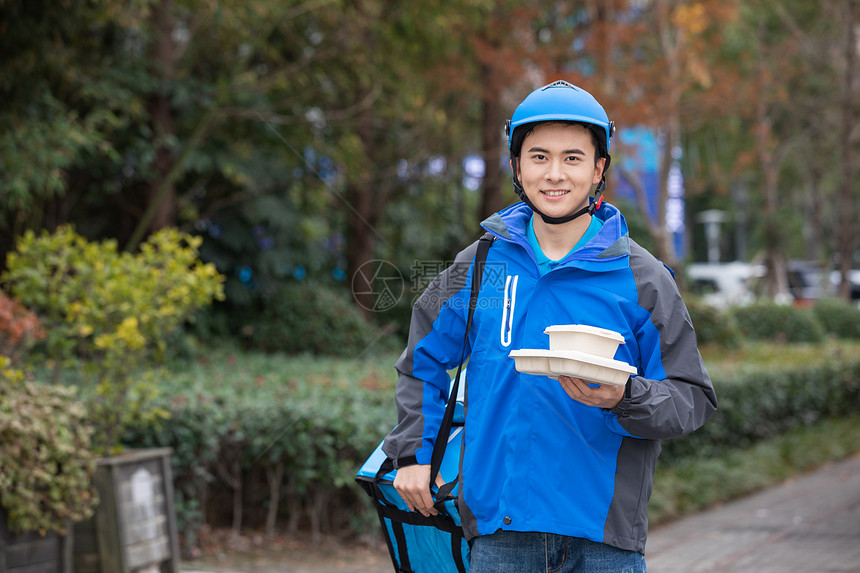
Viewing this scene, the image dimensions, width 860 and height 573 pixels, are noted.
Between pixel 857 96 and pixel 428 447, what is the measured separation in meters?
19.1

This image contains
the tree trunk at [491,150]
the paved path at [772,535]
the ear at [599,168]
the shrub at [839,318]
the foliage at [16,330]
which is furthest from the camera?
the shrub at [839,318]

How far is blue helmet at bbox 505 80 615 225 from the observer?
2.19 m

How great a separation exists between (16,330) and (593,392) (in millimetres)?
3468

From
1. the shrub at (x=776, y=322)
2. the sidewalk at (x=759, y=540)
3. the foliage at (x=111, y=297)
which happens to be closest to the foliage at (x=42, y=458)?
the foliage at (x=111, y=297)

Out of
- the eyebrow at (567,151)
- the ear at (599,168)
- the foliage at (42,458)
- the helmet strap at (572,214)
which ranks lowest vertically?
the foliage at (42,458)

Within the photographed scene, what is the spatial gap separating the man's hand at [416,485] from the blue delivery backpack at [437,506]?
19mm

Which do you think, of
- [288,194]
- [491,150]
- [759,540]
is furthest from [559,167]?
[491,150]

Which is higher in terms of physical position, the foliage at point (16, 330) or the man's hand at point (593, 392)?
the foliage at point (16, 330)

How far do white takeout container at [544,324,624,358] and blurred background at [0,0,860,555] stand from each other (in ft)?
11.3

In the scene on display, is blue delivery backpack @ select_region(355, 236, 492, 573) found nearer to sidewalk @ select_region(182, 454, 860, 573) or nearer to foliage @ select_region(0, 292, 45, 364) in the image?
foliage @ select_region(0, 292, 45, 364)

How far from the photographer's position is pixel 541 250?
229 cm

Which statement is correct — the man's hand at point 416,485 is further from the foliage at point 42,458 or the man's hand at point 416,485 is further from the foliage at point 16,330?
the foliage at point 16,330

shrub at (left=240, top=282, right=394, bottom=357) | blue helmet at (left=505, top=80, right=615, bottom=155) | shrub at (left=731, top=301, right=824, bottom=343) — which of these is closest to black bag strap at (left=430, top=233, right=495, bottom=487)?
blue helmet at (left=505, top=80, right=615, bottom=155)

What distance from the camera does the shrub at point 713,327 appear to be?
467 inches
